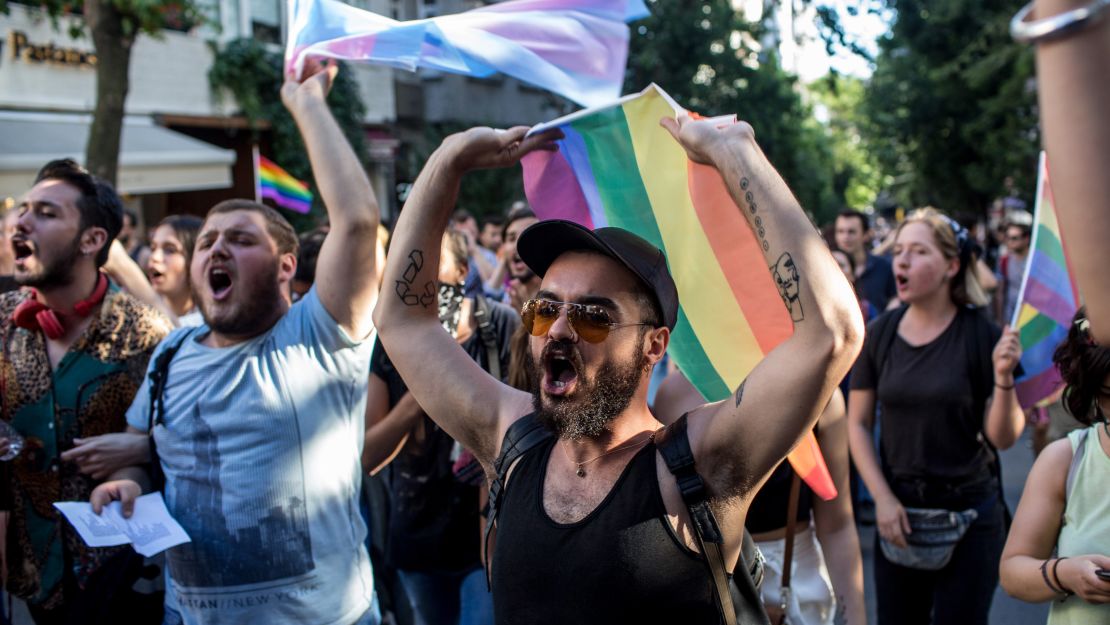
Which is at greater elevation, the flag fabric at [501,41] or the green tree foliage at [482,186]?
the flag fabric at [501,41]

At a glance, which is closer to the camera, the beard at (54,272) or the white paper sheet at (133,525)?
the white paper sheet at (133,525)

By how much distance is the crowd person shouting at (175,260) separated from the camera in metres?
5.64

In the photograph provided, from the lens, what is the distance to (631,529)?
2.12 metres

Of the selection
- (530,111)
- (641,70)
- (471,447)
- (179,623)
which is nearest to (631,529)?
(471,447)

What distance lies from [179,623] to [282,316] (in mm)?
1044

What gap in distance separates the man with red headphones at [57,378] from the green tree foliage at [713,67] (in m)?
17.4

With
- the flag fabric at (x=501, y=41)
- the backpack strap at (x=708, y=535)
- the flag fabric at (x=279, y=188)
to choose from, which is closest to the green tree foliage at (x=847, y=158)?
the flag fabric at (x=279, y=188)

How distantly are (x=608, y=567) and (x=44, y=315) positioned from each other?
253 centimetres

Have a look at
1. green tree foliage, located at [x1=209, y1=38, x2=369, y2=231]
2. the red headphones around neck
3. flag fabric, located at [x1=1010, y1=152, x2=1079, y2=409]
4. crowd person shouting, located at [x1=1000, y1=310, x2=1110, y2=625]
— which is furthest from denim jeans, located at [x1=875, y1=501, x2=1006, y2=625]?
green tree foliage, located at [x1=209, y1=38, x2=369, y2=231]

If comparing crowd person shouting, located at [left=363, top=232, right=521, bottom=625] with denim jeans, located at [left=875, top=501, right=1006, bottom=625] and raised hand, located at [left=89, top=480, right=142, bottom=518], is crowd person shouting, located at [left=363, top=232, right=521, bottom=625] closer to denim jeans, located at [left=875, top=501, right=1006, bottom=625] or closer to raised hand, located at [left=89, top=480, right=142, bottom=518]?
raised hand, located at [left=89, top=480, right=142, bottom=518]

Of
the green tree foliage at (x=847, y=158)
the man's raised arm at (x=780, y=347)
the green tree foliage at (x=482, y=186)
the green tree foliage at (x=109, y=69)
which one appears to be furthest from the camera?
the green tree foliage at (x=847, y=158)

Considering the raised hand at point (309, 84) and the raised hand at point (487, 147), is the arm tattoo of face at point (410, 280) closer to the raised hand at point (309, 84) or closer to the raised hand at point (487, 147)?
the raised hand at point (487, 147)

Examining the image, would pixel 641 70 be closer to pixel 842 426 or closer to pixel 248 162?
pixel 248 162

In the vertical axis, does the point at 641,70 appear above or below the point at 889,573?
above
